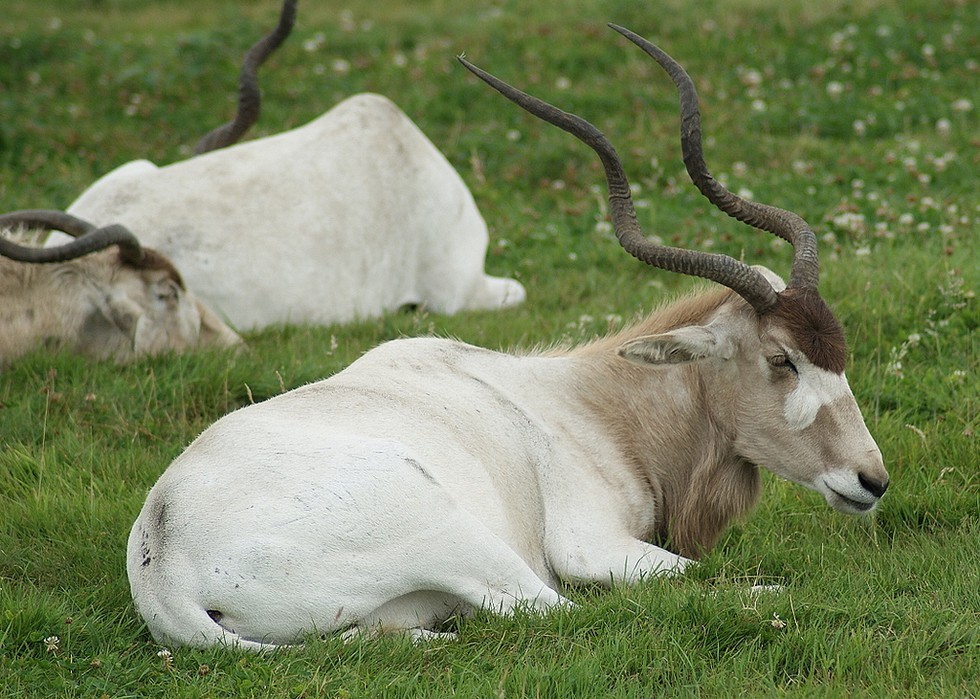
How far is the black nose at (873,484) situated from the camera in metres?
5.26

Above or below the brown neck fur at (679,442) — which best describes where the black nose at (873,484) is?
above

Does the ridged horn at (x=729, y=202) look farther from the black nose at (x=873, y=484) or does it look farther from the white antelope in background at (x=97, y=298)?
the white antelope in background at (x=97, y=298)

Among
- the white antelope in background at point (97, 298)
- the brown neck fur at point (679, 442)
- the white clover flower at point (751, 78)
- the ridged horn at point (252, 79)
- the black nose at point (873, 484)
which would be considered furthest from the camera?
the white clover flower at point (751, 78)

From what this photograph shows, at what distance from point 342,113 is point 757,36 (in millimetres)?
5659

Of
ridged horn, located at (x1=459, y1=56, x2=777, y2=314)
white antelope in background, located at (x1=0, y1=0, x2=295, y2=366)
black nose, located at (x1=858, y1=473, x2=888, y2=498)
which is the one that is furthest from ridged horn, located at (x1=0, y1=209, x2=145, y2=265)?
black nose, located at (x1=858, y1=473, x2=888, y2=498)

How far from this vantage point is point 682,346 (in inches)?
221

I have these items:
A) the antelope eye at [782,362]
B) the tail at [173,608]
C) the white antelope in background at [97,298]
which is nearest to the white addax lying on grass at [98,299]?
the white antelope in background at [97,298]

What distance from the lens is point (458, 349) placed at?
6.03 meters

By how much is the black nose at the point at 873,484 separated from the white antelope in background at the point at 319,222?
450 centimetres

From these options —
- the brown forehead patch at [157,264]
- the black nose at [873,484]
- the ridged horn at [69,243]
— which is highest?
the black nose at [873,484]

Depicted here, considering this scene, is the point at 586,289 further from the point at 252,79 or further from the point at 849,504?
the point at 849,504

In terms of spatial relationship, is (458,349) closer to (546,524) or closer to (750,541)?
(546,524)

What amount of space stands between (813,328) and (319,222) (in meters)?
4.81

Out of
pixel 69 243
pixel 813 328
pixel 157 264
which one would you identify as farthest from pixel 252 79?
pixel 813 328
